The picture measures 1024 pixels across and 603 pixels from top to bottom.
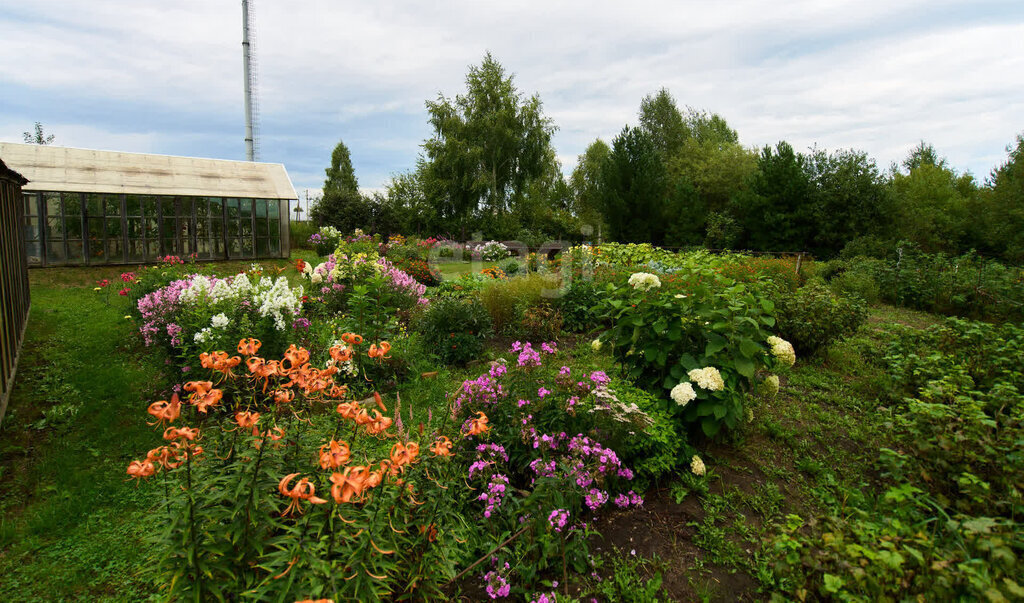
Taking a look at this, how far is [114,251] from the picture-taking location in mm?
13844

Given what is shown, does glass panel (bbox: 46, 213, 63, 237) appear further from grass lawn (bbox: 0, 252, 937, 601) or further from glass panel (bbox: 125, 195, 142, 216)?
grass lawn (bbox: 0, 252, 937, 601)

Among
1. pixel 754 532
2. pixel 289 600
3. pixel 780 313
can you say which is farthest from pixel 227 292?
pixel 780 313

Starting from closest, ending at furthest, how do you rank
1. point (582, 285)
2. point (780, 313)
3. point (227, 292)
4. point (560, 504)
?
point (560, 504), point (227, 292), point (780, 313), point (582, 285)

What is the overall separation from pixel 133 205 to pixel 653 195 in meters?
21.9

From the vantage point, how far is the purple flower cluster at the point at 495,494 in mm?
2381

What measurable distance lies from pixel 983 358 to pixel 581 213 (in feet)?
120

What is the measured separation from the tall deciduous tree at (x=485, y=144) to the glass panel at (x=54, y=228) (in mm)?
16113

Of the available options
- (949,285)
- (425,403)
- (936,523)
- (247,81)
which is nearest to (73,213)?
(247,81)

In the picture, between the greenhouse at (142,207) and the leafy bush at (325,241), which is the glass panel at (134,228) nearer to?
→ the greenhouse at (142,207)

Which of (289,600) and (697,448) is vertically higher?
(289,600)

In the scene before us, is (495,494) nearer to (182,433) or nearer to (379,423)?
(379,423)

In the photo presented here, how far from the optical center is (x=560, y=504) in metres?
2.28

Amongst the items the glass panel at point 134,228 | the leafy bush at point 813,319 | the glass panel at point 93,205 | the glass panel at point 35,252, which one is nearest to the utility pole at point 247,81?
the glass panel at point 134,228

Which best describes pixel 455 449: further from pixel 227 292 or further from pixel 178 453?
pixel 227 292
